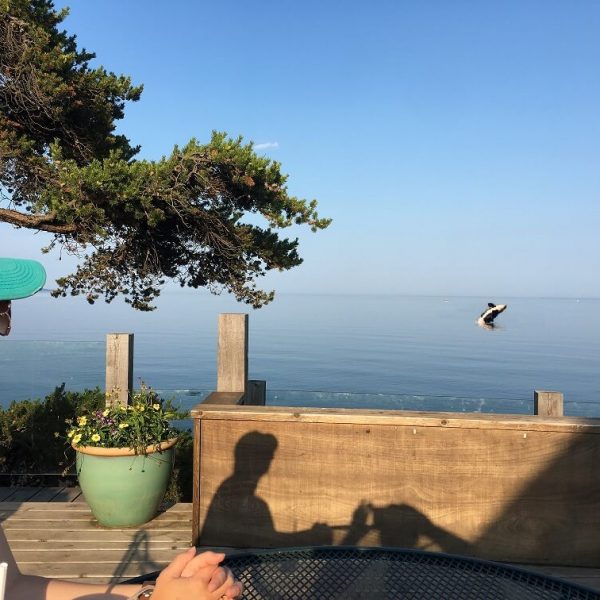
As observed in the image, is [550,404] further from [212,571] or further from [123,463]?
[212,571]

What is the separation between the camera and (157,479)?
3.84m

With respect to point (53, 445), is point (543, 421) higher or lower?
higher

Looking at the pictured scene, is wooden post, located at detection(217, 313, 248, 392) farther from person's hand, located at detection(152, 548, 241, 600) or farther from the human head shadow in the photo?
person's hand, located at detection(152, 548, 241, 600)

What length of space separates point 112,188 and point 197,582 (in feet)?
16.4

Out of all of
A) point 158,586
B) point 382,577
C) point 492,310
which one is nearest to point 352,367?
point 492,310

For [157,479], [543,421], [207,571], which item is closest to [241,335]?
[157,479]

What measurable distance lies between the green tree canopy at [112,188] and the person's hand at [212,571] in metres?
4.94

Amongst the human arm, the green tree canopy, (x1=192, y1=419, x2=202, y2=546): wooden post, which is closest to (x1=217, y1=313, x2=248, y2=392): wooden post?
(x1=192, y1=419, x2=202, y2=546): wooden post

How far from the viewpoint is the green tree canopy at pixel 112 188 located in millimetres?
5586

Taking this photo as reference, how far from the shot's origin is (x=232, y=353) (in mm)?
4285

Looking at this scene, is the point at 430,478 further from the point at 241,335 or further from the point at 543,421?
the point at 241,335

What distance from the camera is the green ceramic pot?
3.71 meters

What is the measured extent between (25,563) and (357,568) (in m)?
2.49

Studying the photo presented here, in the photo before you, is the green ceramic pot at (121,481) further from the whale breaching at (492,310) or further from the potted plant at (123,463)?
the whale breaching at (492,310)
